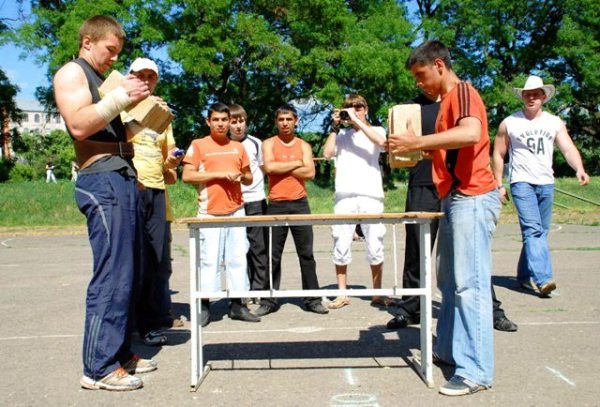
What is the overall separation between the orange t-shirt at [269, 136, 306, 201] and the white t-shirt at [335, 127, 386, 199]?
42 centimetres

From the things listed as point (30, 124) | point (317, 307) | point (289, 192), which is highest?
point (30, 124)

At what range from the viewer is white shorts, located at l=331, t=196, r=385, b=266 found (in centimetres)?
640

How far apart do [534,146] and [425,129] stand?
2.08m

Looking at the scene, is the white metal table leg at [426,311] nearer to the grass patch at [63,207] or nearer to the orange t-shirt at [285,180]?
the orange t-shirt at [285,180]

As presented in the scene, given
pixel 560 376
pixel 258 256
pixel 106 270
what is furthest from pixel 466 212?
pixel 258 256

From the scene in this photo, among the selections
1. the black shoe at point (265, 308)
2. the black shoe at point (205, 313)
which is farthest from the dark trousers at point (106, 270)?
the black shoe at point (265, 308)

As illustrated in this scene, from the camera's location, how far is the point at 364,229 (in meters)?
6.50

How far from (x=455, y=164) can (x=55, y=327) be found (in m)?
4.00

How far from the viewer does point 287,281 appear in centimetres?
818

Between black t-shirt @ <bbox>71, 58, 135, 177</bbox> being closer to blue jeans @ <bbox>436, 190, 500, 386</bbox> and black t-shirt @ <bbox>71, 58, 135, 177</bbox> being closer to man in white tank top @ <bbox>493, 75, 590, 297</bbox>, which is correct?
blue jeans @ <bbox>436, 190, 500, 386</bbox>

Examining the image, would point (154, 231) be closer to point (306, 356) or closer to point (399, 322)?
point (306, 356)

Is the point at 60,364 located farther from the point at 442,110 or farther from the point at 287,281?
the point at 287,281

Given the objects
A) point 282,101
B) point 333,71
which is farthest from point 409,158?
point 282,101

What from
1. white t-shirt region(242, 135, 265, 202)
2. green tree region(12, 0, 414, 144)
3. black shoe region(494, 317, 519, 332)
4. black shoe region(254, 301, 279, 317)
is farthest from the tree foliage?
black shoe region(494, 317, 519, 332)
